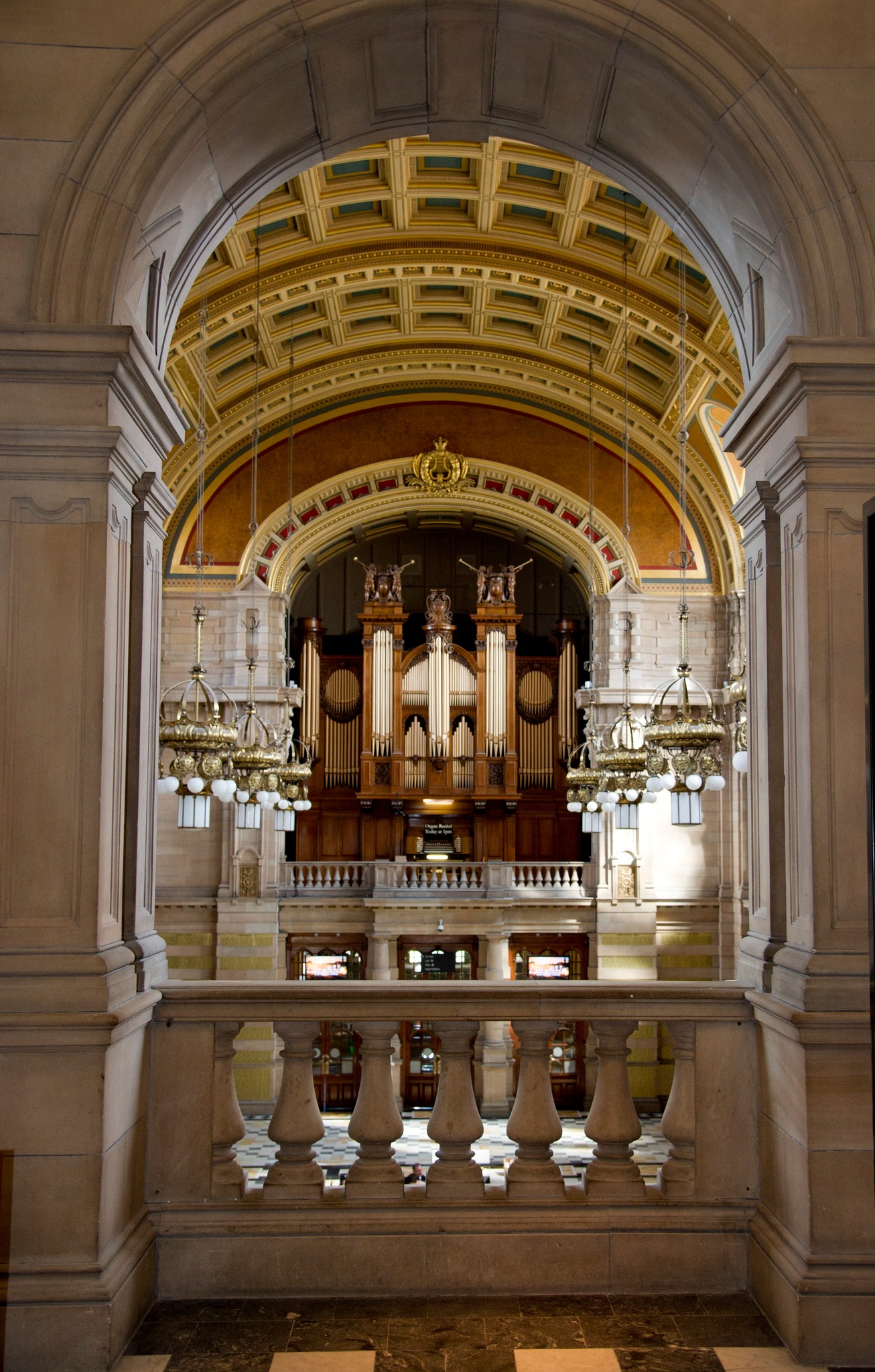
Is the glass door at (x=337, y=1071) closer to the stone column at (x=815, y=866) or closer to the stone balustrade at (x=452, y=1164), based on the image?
the stone balustrade at (x=452, y=1164)

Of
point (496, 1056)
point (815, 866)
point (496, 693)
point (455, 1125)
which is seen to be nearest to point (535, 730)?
point (496, 693)

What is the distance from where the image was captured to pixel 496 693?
736 inches

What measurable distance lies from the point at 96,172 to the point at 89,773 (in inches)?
78.7

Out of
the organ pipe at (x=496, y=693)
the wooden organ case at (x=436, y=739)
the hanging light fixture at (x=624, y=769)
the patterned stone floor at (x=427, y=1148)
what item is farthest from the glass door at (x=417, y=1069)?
the hanging light fixture at (x=624, y=769)

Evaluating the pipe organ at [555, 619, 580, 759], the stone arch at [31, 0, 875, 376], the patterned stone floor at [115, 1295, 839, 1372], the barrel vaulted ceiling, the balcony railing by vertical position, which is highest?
the barrel vaulted ceiling

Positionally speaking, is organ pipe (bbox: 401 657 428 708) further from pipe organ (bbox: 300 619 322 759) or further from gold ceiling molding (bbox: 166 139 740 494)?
gold ceiling molding (bbox: 166 139 740 494)

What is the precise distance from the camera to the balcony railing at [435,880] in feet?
57.2

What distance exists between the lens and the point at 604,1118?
14.3 feet

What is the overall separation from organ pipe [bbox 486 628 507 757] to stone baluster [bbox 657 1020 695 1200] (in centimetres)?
1413

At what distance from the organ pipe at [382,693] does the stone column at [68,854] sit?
14.3 meters

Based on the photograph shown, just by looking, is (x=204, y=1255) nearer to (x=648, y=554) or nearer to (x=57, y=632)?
(x=57, y=632)

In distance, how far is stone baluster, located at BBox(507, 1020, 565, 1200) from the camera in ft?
14.1

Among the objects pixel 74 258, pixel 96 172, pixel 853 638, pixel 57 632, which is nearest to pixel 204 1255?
pixel 57 632

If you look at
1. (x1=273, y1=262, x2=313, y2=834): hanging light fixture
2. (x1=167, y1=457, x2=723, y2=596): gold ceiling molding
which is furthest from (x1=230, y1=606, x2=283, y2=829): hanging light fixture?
(x1=167, y1=457, x2=723, y2=596): gold ceiling molding
